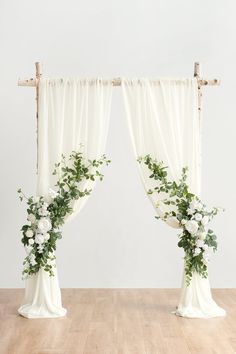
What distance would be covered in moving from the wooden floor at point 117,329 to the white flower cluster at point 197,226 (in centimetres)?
61

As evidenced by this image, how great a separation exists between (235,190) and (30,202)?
2554 mm

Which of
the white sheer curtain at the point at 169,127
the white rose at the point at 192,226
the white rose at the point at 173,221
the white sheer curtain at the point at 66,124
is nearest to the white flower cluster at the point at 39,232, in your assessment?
the white sheer curtain at the point at 66,124

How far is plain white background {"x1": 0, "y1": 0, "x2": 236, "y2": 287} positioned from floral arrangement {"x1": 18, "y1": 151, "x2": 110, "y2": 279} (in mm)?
1386

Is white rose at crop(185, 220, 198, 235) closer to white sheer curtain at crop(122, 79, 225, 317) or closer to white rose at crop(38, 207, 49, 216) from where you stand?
white sheer curtain at crop(122, 79, 225, 317)

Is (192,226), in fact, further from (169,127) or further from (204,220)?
(169,127)

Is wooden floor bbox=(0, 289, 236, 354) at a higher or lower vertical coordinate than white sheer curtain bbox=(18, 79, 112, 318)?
lower

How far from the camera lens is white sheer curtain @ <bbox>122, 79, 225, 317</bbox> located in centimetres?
583

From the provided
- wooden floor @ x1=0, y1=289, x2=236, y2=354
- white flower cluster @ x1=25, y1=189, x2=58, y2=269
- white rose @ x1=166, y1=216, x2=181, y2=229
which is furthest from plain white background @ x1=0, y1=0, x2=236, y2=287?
white flower cluster @ x1=25, y1=189, x2=58, y2=269

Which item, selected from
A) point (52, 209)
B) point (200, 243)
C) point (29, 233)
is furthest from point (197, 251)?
point (29, 233)

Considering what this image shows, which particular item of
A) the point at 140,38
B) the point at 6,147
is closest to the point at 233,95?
the point at 140,38

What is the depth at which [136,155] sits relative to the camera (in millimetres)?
5859

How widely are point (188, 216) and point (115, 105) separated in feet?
6.30

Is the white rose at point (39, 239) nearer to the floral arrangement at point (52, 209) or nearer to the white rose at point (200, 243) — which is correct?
the floral arrangement at point (52, 209)

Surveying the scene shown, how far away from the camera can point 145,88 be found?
231 inches
